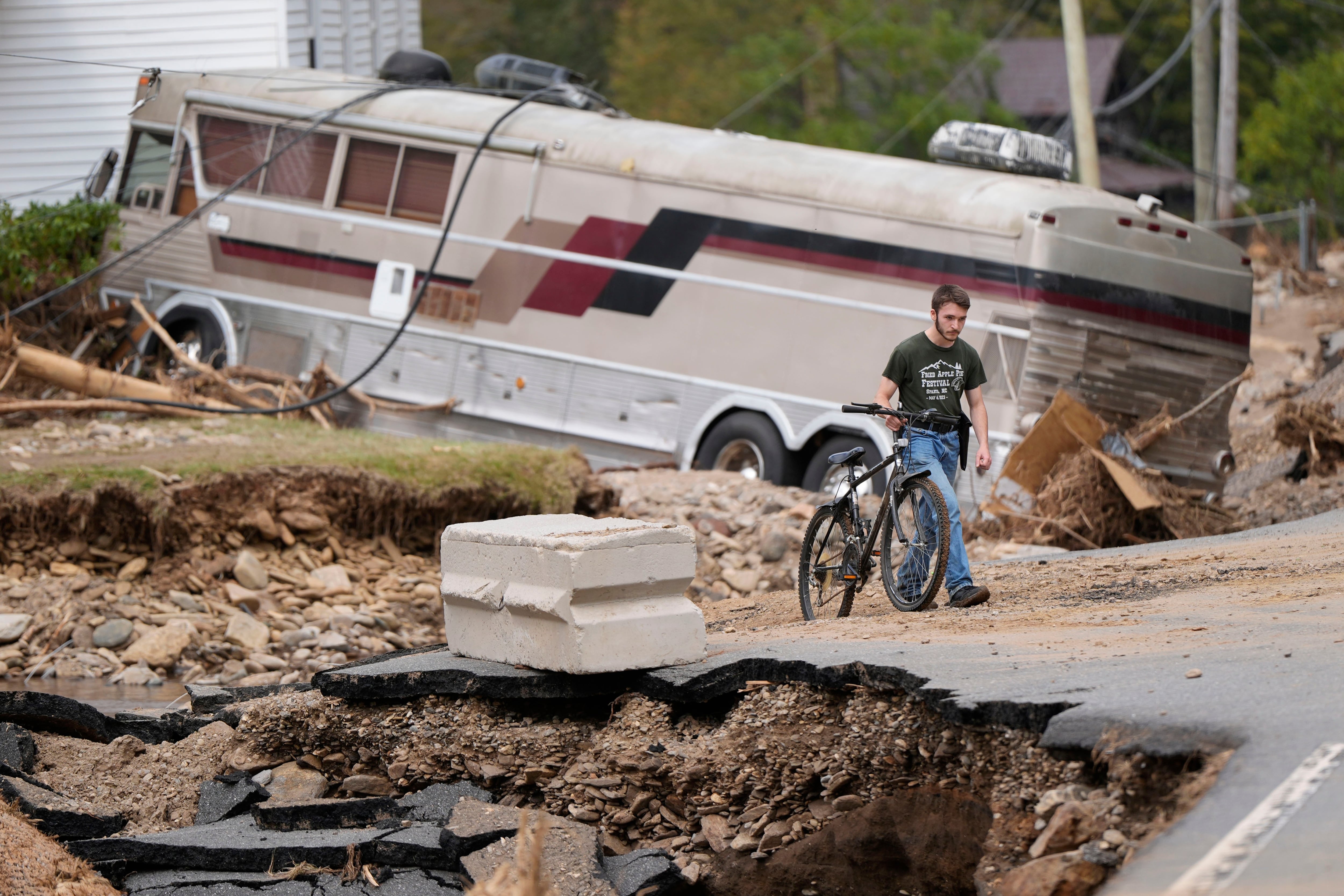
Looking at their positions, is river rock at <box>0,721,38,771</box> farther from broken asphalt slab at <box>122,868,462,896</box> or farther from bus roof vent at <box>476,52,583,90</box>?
bus roof vent at <box>476,52,583,90</box>

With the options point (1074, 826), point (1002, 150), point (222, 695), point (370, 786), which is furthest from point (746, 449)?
point (1074, 826)

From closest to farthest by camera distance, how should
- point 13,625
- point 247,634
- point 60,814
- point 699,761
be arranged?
1. point 699,761
2. point 60,814
3. point 13,625
4. point 247,634

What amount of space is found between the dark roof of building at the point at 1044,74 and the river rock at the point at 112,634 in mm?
31907

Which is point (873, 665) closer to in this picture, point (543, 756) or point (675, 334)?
point (543, 756)

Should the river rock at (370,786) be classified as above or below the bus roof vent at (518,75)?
below

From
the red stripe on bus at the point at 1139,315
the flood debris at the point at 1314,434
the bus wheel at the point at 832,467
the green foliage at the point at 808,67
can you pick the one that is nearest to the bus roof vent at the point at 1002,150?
the red stripe on bus at the point at 1139,315

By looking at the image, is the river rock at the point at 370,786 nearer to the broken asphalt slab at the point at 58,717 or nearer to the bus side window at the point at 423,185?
the broken asphalt slab at the point at 58,717

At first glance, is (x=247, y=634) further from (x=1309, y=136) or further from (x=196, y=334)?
(x=1309, y=136)

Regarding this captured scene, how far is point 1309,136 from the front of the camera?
30156 millimetres

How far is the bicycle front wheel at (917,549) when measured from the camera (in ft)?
23.2

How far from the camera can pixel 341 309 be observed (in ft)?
47.5

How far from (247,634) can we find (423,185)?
235 inches

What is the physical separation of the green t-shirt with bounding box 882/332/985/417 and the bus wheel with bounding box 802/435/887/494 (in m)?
4.41

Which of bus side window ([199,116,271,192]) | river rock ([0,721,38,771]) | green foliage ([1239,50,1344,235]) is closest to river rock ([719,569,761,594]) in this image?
river rock ([0,721,38,771])
